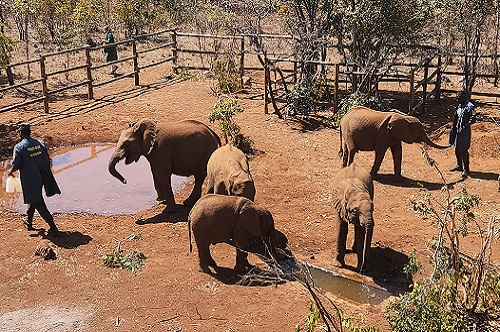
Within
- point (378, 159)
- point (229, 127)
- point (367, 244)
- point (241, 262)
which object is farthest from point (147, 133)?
point (378, 159)

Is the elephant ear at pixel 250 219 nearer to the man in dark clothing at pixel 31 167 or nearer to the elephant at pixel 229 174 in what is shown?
the elephant at pixel 229 174

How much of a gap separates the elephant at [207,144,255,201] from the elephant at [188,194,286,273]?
2.33ft

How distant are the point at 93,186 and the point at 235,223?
494 centimetres

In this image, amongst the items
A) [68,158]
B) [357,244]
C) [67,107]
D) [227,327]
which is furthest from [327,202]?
[67,107]

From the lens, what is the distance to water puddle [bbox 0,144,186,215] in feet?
35.7

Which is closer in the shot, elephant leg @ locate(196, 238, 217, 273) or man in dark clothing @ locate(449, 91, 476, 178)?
elephant leg @ locate(196, 238, 217, 273)

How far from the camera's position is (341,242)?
27.3 feet

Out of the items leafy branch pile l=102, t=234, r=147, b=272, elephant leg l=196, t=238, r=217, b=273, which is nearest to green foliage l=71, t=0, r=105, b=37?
leafy branch pile l=102, t=234, r=147, b=272

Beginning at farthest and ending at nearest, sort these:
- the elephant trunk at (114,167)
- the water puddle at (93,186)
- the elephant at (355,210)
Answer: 1. the water puddle at (93,186)
2. the elephant trunk at (114,167)
3. the elephant at (355,210)

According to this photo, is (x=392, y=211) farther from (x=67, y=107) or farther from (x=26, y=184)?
A: (x=67, y=107)

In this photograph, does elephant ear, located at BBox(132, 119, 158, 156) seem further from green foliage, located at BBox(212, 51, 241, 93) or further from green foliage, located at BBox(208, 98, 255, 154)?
green foliage, located at BBox(212, 51, 241, 93)

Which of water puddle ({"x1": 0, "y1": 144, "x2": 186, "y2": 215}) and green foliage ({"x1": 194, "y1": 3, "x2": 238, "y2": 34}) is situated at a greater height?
green foliage ({"x1": 194, "y1": 3, "x2": 238, "y2": 34})

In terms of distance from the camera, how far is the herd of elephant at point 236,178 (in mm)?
7816

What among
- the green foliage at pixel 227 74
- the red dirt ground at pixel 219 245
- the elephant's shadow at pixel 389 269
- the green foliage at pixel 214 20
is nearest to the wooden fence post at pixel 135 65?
the green foliage at pixel 227 74
